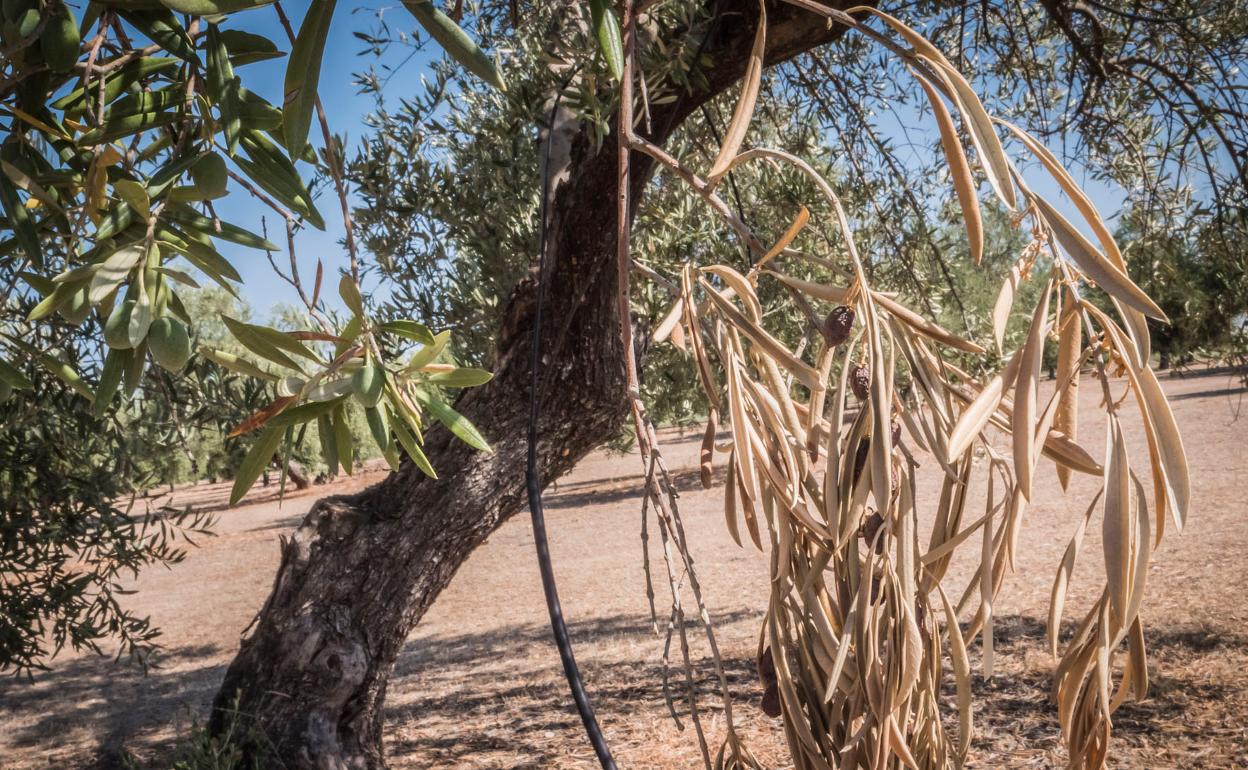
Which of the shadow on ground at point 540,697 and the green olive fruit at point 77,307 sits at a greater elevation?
the green olive fruit at point 77,307

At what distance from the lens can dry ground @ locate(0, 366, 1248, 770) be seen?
142 inches

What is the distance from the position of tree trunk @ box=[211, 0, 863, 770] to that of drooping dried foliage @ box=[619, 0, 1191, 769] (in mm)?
1690

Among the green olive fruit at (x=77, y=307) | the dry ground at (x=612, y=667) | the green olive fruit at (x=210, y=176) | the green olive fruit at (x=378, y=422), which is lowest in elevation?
the dry ground at (x=612, y=667)

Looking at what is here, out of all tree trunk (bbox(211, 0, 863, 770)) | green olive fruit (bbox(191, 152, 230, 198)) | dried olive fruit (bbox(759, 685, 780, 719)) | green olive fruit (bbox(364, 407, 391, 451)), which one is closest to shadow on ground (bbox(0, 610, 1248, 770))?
tree trunk (bbox(211, 0, 863, 770))

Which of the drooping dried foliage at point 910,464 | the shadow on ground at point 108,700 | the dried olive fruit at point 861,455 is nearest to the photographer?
the drooping dried foliage at point 910,464

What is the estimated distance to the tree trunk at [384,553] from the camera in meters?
2.73

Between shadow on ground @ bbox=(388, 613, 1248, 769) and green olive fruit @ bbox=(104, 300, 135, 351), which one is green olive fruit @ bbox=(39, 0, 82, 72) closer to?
green olive fruit @ bbox=(104, 300, 135, 351)

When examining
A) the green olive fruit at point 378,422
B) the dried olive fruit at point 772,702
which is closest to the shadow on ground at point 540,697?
the dried olive fruit at point 772,702

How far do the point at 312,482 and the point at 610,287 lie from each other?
61.9 feet

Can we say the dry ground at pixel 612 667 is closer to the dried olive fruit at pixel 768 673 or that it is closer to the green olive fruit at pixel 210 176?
the dried olive fruit at pixel 768 673

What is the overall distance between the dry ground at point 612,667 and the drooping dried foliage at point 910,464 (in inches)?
110

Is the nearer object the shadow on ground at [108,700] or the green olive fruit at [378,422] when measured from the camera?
the green olive fruit at [378,422]

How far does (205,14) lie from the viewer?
0.75 metres

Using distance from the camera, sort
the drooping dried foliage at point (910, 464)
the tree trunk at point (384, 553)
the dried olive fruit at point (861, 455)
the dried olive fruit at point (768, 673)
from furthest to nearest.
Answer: the tree trunk at point (384, 553) < the dried olive fruit at point (768, 673) < the dried olive fruit at point (861, 455) < the drooping dried foliage at point (910, 464)
